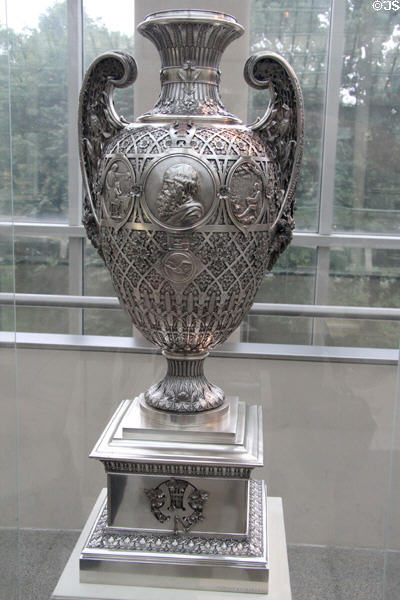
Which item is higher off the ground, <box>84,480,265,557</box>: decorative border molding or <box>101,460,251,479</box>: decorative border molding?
<box>101,460,251,479</box>: decorative border molding

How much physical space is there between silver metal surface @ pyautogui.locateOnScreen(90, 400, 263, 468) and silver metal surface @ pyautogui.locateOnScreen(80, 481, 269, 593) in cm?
14

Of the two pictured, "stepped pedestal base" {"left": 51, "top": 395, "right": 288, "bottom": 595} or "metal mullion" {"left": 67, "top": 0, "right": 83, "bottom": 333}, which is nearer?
"stepped pedestal base" {"left": 51, "top": 395, "right": 288, "bottom": 595}

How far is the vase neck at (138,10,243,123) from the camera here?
1.24 metres

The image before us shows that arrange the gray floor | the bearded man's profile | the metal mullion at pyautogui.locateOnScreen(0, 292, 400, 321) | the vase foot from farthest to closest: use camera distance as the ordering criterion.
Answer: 1. the metal mullion at pyautogui.locateOnScreen(0, 292, 400, 321)
2. the gray floor
3. the vase foot
4. the bearded man's profile

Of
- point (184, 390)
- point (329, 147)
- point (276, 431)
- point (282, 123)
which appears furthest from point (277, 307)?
point (282, 123)

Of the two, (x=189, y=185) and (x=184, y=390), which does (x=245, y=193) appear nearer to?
(x=189, y=185)

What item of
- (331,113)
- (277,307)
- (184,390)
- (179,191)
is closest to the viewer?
(179,191)

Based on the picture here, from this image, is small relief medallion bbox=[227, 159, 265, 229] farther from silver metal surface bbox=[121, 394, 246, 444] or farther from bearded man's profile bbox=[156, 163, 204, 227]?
silver metal surface bbox=[121, 394, 246, 444]

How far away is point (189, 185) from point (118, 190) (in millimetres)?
147

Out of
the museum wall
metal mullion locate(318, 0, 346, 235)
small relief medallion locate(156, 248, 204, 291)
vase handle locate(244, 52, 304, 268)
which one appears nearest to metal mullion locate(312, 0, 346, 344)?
metal mullion locate(318, 0, 346, 235)

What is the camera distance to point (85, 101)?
1.33 meters

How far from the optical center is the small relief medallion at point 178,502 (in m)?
1.30

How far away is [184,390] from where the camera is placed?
54.5 inches

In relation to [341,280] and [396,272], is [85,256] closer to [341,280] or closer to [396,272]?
[341,280]
